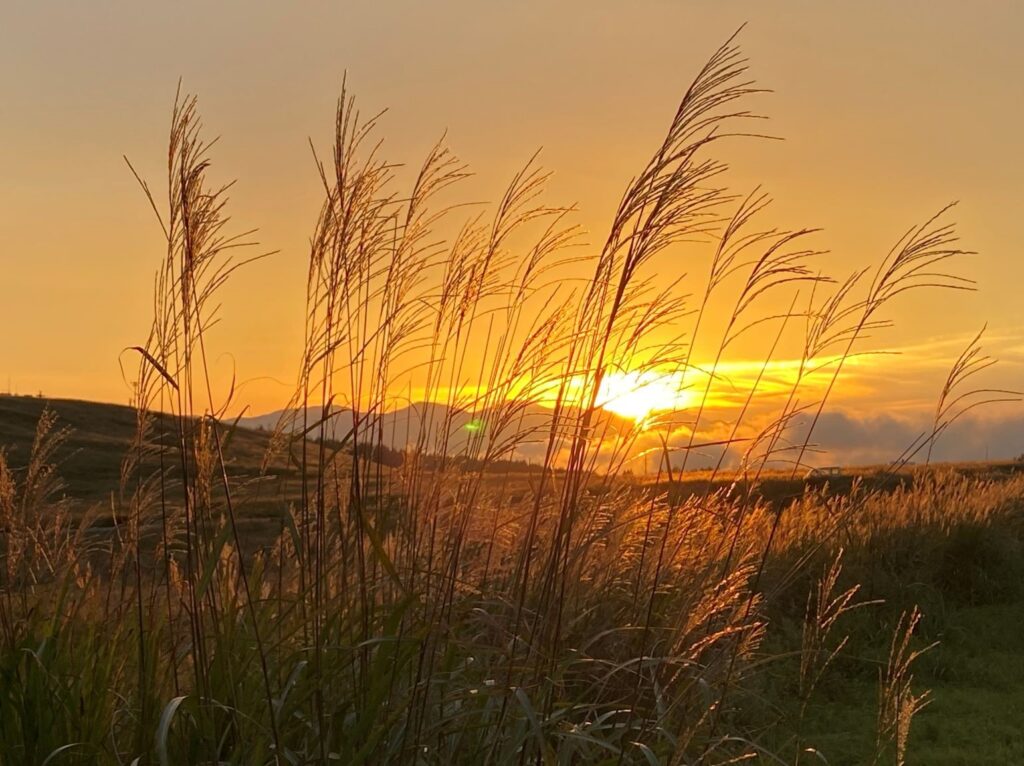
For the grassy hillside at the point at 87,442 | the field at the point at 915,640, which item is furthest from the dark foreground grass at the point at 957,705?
the grassy hillside at the point at 87,442

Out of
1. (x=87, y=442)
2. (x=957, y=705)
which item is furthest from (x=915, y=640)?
(x=87, y=442)

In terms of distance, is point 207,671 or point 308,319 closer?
point 207,671

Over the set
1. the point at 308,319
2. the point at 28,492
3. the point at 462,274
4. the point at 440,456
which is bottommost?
the point at 28,492

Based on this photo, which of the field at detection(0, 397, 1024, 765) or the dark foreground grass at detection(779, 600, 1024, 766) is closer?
the field at detection(0, 397, 1024, 765)

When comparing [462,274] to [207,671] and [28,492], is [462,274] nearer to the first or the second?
[207,671]

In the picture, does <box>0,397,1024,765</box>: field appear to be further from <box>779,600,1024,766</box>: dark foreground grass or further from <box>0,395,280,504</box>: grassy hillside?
<box>0,395,280,504</box>: grassy hillside

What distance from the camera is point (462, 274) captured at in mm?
3041

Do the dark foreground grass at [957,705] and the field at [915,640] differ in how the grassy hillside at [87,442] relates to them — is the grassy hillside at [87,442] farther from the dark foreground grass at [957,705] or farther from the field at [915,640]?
the dark foreground grass at [957,705]

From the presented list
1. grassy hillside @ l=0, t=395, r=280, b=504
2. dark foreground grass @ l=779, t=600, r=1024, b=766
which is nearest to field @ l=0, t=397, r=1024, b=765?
dark foreground grass @ l=779, t=600, r=1024, b=766

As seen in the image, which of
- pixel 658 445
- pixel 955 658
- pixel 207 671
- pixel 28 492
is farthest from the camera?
pixel 955 658

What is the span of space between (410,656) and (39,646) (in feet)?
3.78

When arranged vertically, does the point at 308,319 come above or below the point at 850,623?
above

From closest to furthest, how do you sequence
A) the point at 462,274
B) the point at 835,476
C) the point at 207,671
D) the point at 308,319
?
the point at 207,671 → the point at 308,319 → the point at 462,274 → the point at 835,476

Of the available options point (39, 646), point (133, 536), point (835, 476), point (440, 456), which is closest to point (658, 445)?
point (440, 456)
